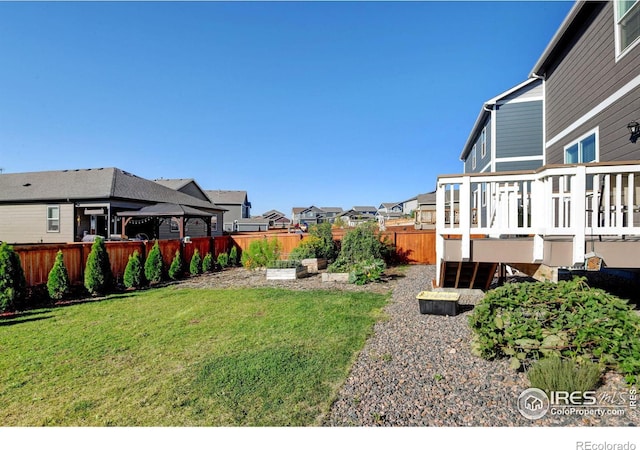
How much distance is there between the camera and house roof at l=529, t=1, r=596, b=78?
632cm

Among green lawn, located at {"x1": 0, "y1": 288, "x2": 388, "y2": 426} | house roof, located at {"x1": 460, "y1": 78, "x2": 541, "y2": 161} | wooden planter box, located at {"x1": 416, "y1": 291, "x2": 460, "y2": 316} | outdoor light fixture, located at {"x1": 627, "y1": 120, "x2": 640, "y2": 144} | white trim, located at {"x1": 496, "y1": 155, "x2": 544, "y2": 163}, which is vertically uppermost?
house roof, located at {"x1": 460, "y1": 78, "x2": 541, "y2": 161}

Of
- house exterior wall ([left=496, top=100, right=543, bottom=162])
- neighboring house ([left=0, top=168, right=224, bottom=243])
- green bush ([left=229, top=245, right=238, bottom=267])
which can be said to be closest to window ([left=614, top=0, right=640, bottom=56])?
house exterior wall ([left=496, top=100, right=543, bottom=162])

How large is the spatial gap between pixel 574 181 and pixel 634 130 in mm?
2677

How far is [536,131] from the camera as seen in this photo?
12.0 meters

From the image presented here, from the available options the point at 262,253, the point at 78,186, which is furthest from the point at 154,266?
the point at 78,186

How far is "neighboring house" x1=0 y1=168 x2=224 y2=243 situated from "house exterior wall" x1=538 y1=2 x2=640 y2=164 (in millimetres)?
13808

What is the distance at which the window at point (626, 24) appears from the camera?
A: 5082 millimetres

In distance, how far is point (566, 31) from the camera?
23.2 feet

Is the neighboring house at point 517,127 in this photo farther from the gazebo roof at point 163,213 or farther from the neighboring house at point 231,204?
the neighboring house at point 231,204

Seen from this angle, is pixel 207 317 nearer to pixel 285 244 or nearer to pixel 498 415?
pixel 498 415

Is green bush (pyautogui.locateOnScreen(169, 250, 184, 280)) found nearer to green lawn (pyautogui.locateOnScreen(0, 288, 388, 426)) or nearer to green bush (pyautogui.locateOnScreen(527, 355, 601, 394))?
green lawn (pyautogui.locateOnScreen(0, 288, 388, 426))

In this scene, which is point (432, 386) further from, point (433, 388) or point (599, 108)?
point (599, 108)
